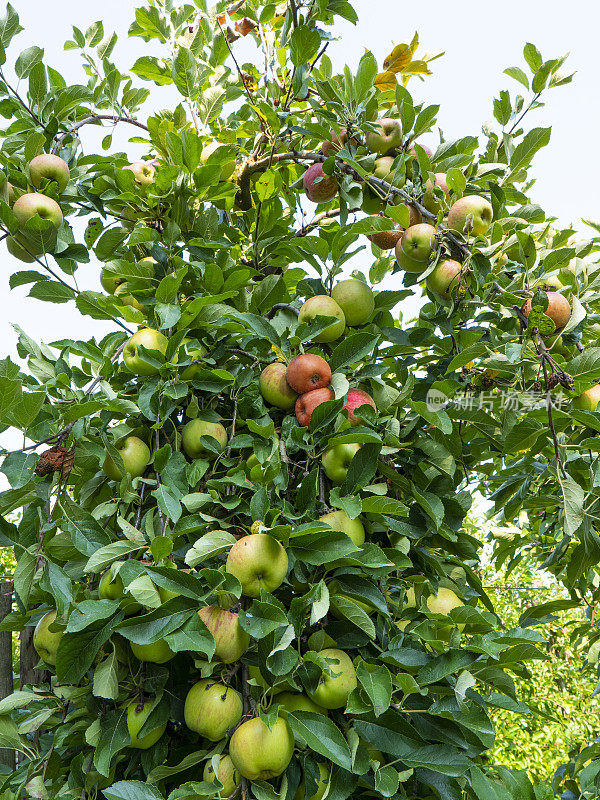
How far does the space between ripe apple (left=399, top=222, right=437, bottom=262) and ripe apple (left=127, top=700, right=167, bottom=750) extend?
1162 mm

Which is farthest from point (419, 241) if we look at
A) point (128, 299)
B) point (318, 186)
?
point (128, 299)

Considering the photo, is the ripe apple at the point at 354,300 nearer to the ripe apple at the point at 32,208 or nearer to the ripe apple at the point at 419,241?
the ripe apple at the point at 419,241

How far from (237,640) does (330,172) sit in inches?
47.4

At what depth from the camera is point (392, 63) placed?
2.11 meters

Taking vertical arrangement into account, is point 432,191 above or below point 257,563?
above

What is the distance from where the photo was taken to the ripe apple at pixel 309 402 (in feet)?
4.55

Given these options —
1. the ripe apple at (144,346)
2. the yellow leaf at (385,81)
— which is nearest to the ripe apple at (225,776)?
the ripe apple at (144,346)

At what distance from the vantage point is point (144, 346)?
4.70ft

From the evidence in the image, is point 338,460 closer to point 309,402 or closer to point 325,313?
point 309,402

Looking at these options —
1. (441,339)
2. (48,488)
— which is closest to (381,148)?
(441,339)

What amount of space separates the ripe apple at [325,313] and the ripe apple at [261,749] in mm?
853

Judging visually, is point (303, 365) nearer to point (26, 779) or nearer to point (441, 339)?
point (441, 339)

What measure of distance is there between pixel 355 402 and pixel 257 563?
0.46 m

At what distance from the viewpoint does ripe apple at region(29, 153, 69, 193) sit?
1664mm
